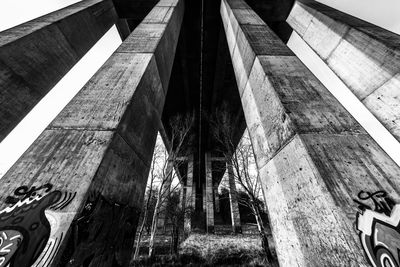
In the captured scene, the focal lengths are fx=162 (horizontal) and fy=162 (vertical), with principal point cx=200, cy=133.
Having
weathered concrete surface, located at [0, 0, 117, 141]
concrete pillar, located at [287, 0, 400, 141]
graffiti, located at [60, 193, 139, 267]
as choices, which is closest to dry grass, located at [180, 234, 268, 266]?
graffiti, located at [60, 193, 139, 267]

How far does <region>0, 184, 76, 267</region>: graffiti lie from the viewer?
153 centimetres

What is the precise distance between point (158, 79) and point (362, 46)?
5326 millimetres

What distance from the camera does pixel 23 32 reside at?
13.9ft

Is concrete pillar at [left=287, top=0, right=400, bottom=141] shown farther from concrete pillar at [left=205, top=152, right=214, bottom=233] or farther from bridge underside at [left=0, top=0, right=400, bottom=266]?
concrete pillar at [left=205, top=152, right=214, bottom=233]

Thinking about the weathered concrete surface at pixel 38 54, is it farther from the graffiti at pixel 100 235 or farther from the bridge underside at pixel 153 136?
the graffiti at pixel 100 235

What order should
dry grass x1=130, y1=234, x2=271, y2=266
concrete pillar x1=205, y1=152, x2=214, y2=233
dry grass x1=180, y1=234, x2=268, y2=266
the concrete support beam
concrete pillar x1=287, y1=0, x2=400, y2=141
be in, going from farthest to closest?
1. concrete pillar x1=205, y1=152, x2=214, y2=233
2. dry grass x1=180, y1=234, x2=268, y2=266
3. dry grass x1=130, y1=234, x2=271, y2=266
4. the concrete support beam
5. concrete pillar x1=287, y1=0, x2=400, y2=141

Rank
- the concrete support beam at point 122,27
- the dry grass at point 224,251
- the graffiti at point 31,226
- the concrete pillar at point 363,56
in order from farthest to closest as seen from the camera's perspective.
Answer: the dry grass at point 224,251, the concrete support beam at point 122,27, the concrete pillar at point 363,56, the graffiti at point 31,226

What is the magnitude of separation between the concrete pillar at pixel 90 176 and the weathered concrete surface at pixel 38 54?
8.10ft

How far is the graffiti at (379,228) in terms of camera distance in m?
1.57

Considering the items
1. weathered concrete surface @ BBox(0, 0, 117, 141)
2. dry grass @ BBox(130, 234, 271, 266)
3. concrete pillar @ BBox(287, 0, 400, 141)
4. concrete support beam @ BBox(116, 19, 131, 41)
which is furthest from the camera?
dry grass @ BBox(130, 234, 271, 266)

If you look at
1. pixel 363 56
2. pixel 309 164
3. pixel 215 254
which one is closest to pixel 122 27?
pixel 363 56

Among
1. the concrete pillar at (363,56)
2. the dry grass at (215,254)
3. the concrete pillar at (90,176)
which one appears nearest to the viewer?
the concrete pillar at (90,176)

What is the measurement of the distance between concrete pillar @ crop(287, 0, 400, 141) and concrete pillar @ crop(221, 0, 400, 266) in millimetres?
1600

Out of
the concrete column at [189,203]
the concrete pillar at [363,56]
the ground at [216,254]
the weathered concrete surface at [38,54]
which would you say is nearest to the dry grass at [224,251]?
the ground at [216,254]
